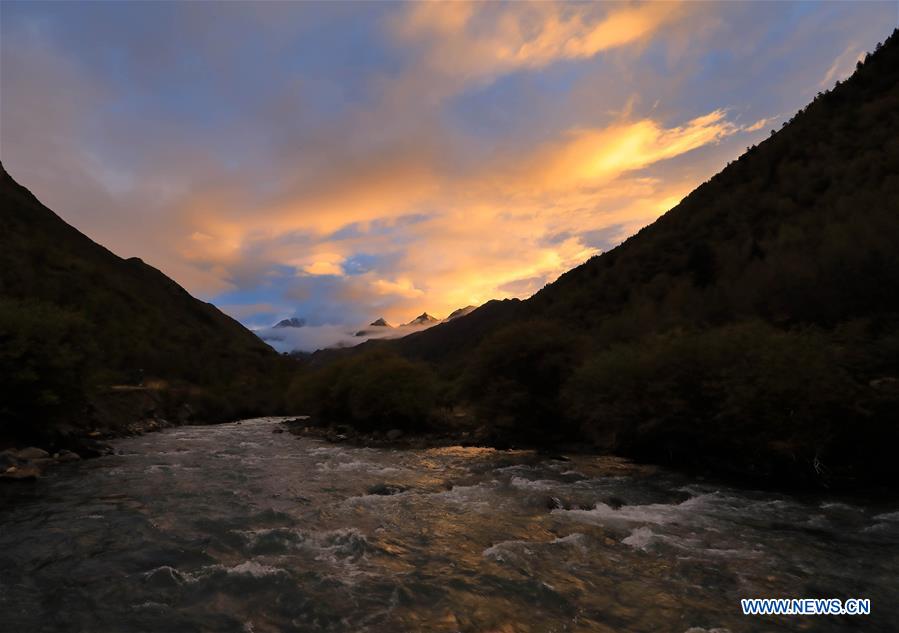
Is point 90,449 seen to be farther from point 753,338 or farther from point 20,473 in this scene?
point 753,338

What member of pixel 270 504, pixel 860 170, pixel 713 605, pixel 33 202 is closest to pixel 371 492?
pixel 270 504

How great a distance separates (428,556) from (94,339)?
111 ft

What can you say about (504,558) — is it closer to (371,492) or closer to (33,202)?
(371,492)

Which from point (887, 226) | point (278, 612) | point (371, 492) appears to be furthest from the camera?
point (887, 226)

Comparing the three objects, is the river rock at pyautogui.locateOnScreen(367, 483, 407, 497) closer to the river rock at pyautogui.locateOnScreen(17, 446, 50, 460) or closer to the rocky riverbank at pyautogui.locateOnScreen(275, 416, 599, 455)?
the rocky riverbank at pyautogui.locateOnScreen(275, 416, 599, 455)

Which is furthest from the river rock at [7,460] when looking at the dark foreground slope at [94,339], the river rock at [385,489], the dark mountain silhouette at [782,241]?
the dark mountain silhouette at [782,241]

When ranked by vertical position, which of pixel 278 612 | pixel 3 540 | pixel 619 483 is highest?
pixel 3 540

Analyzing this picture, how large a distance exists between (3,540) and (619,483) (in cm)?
2026

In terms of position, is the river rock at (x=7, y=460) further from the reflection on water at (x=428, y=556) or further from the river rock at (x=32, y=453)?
the reflection on water at (x=428, y=556)

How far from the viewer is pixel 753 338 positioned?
23.2 m

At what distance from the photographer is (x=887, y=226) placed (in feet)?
114

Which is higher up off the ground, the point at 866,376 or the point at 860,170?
the point at 860,170

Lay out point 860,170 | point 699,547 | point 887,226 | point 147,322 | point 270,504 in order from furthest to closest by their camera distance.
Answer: point 147,322 < point 860,170 < point 887,226 < point 270,504 < point 699,547

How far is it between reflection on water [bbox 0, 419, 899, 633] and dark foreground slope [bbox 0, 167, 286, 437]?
8254mm
